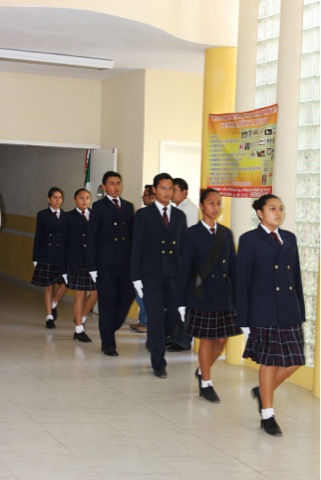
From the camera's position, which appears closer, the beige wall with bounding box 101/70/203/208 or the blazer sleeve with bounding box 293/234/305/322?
the blazer sleeve with bounding box 293/234/305/322

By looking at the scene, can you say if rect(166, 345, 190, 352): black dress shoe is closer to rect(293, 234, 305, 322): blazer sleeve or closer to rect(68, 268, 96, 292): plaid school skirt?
rect(68, 268, 96, 292): plaid school skirt

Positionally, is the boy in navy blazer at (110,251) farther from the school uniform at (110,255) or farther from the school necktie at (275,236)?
the school necktie at (275,236)

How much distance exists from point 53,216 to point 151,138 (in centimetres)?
154

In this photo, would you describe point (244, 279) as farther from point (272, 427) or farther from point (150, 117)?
point (150, 117)

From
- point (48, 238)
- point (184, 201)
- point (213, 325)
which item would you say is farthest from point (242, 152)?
point (48, 238)

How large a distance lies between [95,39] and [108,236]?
2063mm

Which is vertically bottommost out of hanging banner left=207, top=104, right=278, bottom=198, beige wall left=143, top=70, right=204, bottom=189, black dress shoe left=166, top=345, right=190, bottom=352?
black dress shoe left=166, top=345, right=190, bottom=352

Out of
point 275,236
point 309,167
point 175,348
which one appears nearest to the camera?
point 275,236

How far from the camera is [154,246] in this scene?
25.5ft

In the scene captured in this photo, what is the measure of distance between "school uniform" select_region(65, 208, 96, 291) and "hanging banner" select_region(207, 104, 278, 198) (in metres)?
1.69

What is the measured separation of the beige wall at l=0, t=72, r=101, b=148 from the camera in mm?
11523

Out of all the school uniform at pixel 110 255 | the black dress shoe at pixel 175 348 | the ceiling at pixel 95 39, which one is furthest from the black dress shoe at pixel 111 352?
the ceiling at pixel 95 39

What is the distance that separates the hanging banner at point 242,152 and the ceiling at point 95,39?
929mm

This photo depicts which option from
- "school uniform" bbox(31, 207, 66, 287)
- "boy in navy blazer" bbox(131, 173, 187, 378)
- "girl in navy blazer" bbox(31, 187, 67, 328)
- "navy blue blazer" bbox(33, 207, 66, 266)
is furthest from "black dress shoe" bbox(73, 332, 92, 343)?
"boy in navy blazer" bbox(131, 173, 187, 378)
